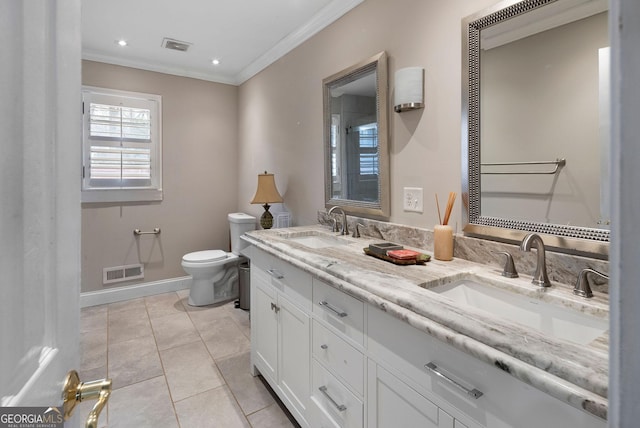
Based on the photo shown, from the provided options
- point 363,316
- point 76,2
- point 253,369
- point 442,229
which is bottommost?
point 253,369

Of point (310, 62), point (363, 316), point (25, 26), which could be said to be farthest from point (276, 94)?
point (25, 26)

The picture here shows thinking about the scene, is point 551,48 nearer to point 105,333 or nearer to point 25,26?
point 25,26

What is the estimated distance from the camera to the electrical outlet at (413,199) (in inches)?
69.0

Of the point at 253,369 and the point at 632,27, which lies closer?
the point at 632,27

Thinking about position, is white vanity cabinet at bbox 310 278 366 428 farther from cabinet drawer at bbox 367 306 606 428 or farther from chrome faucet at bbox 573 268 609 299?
chrome faucet at bbox 573 268 609 299

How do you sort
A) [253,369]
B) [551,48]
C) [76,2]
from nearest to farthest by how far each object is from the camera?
[76,2], [551,48], [253,369]

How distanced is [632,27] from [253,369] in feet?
7.61

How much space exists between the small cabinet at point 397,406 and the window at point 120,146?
3.23m

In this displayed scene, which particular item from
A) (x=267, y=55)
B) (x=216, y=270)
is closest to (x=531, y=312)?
(x=216, y=270)

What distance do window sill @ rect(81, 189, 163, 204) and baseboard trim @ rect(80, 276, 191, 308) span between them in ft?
2.99

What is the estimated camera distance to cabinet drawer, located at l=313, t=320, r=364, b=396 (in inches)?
47.1

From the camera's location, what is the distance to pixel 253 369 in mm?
2160

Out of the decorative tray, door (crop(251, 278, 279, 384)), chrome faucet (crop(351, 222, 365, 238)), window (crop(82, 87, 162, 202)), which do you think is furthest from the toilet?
the decorative tray

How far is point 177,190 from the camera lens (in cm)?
371
